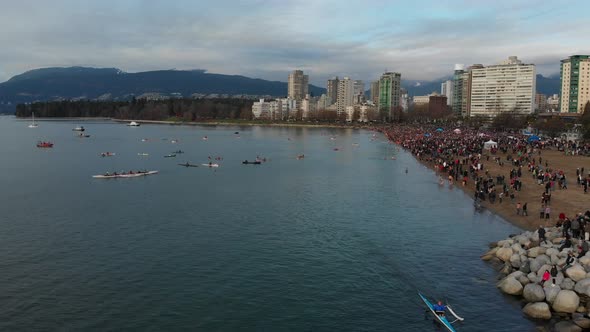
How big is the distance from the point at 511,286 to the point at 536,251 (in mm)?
3494

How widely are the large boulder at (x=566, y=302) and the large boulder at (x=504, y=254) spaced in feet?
17.1

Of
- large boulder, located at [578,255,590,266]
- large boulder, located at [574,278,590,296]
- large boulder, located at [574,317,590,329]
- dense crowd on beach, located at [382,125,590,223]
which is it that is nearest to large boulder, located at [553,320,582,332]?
large boulder, located at [574,317,590,329]

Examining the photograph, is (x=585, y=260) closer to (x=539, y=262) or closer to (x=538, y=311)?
(x=539, y=262)

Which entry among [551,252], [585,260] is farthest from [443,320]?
[551,252]

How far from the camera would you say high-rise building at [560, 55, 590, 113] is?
17238 cm

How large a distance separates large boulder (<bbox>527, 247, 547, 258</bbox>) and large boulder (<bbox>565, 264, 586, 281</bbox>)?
2507mm

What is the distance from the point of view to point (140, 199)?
40.1 m

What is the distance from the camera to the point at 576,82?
175m

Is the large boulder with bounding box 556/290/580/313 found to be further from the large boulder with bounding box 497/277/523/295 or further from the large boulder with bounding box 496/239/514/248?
the large boulder with bounding box 496/239/514/248

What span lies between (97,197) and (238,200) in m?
10.7

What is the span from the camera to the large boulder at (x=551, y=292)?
19109mm

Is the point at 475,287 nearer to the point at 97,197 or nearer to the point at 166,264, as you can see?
the point at 166,264

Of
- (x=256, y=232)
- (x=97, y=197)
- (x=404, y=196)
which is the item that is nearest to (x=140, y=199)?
(x=97, y=197)

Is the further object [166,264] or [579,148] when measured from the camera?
[579,148]
